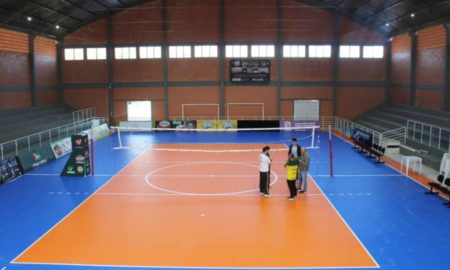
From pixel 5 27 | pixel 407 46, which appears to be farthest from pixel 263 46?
pixel 5 27

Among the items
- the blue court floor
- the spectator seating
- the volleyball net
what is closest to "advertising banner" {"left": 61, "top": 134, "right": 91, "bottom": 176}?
the blue court floor

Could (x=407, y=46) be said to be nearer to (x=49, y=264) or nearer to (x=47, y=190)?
(x=47, y=190)

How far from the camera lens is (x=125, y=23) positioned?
127 ft

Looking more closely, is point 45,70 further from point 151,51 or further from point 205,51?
point 205,51

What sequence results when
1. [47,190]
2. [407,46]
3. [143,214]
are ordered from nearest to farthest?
[143,214] < [47,190] < [407,46]

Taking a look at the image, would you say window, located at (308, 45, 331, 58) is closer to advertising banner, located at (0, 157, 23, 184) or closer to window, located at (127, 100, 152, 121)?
window, located at (127, 100, 152, 121)

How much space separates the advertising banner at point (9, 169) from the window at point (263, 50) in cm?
2417

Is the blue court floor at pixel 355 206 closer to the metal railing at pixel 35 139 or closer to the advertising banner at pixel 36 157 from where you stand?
the advertising banner at pixel 36 157

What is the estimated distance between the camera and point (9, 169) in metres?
19.9

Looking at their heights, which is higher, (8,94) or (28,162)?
(8,94)

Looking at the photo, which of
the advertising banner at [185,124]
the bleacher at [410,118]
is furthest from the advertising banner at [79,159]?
the advertising banner at [185,124]

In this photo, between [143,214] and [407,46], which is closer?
[143,214]

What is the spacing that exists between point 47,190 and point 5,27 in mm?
18328

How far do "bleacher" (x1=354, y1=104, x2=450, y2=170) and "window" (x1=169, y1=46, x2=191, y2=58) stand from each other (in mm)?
16926
